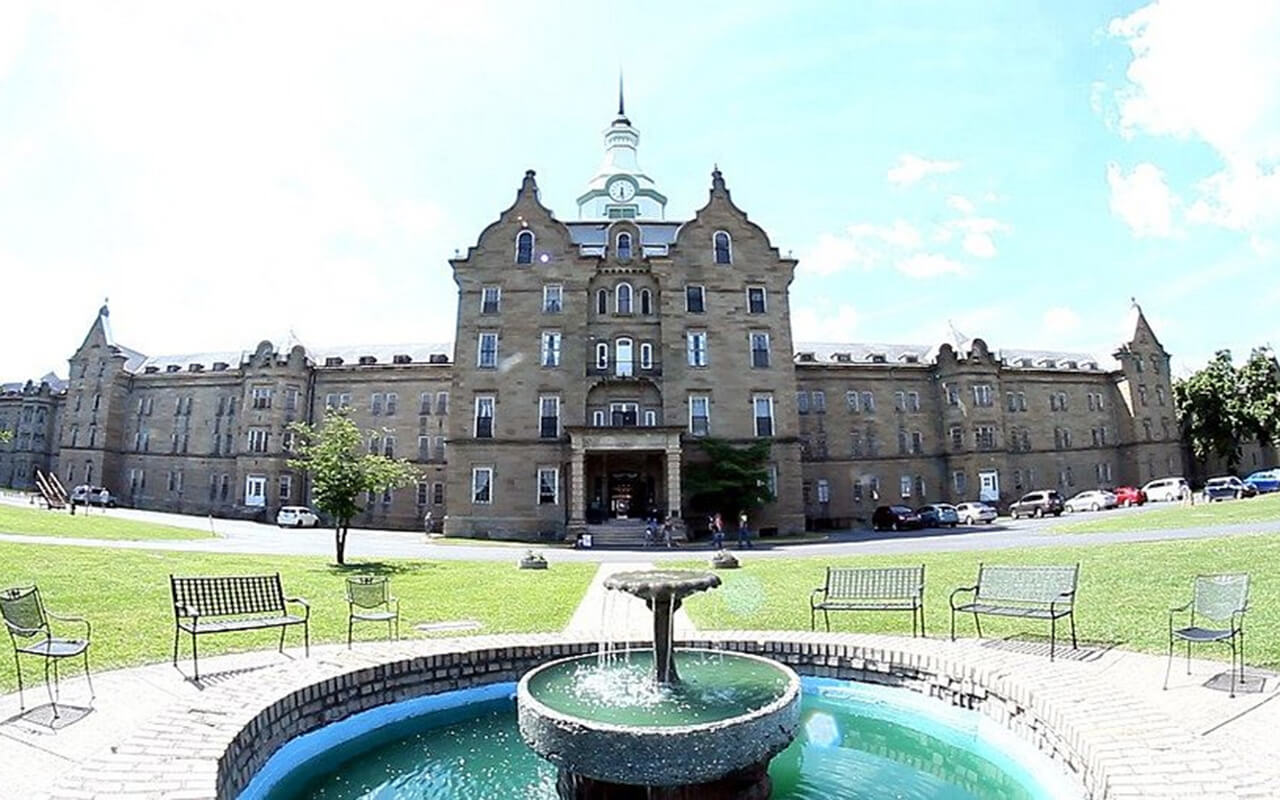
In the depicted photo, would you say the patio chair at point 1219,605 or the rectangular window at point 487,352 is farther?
the rectangular window at point 487,352

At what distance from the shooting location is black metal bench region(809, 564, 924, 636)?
36.0 feet

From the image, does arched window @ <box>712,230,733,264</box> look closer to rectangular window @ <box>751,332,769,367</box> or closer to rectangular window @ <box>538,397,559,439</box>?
rectangular window @ <box>751,332,769,367</box>

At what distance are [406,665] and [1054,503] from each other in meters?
49.0

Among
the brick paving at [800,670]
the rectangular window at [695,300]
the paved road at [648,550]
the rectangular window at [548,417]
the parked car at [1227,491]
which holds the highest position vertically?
the rectangular window at [695,300]

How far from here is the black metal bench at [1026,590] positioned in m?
9.91

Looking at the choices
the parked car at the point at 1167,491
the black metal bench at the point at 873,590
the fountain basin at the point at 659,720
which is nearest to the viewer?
the fountain basin at the point at 659,720

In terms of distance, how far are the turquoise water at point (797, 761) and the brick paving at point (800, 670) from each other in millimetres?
339

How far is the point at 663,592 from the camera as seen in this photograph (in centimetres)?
729

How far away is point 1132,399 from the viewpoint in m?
60.7

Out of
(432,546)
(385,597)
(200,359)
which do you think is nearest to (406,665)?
(385,597)

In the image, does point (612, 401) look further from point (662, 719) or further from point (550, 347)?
point (662, 719)

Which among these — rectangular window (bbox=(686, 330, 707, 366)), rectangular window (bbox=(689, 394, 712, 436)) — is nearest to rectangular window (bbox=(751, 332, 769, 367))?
rectangular window (bbox=(686, 330, 707, 366))

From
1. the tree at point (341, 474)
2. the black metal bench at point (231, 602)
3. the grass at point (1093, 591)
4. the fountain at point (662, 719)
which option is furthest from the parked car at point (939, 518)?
the black metal bench at point (231, 602)

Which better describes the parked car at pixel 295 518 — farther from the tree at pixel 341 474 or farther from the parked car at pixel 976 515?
the parked car at pixel 976 515
